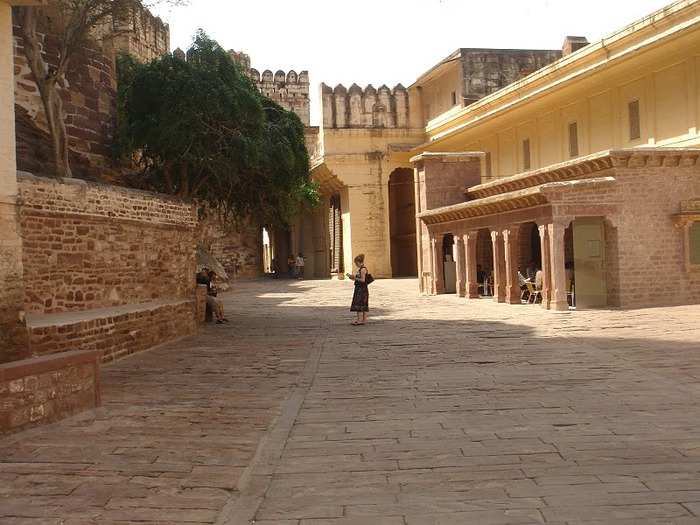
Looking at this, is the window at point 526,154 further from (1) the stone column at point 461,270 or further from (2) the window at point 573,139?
(1) the stone column at point 461,270

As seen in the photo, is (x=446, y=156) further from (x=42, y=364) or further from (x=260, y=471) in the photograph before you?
(x=260, y=471)

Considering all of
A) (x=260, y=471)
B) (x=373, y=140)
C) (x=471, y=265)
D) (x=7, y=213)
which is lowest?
(x=260, y=471)

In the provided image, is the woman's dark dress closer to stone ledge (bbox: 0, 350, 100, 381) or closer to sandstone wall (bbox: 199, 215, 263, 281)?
stone ledge (bbox: 0, 350, 100, 381)

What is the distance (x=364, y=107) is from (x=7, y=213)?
29604mm

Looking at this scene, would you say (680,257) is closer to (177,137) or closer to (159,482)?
(177,137)

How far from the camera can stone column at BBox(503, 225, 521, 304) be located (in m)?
19.0

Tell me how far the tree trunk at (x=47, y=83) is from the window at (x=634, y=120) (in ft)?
50.7

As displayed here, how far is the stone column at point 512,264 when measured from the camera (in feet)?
62.4

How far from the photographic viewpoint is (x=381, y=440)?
598cm

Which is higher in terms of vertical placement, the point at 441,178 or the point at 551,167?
the point at 441,178

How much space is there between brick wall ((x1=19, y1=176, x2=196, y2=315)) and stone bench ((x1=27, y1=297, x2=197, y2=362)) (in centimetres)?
26

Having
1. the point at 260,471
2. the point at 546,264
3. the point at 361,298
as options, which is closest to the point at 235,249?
the point at 546,264

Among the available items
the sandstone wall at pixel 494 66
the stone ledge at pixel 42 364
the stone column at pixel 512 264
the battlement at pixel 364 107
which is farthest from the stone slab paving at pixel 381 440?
the battlement at pixel 364 107

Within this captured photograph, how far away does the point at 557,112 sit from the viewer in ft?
82.5
